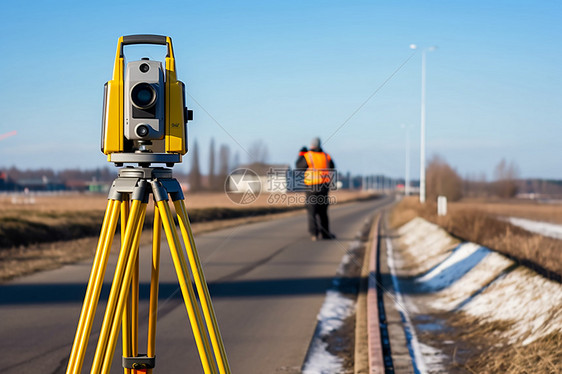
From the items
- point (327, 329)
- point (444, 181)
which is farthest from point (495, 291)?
point (444, 181)

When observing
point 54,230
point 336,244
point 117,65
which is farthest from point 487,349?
point 54,230

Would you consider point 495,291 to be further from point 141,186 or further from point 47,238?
point 47,238

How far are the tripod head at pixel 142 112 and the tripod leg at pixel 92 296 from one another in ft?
0.95

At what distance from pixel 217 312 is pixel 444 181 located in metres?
36.3

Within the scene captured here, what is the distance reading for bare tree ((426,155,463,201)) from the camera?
33.5 m

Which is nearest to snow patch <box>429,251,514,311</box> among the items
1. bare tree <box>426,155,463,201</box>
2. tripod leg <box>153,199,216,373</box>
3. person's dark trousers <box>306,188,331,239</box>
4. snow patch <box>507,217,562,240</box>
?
tripod leg <box>153,199,216,373</box>

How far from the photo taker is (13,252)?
37.0ft

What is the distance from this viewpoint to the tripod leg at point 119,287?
2569 mm

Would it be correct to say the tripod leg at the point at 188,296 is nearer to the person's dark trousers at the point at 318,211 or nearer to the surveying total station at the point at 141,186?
the surveying total station at the point at 141,186

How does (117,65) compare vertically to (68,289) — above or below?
above

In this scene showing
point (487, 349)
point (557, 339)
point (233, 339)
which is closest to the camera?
point (557, 339)

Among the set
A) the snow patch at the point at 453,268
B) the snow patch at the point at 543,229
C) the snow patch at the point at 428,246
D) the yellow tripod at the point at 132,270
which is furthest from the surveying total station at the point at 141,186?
the snow patch at the point at 543,229

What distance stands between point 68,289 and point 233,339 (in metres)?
3.26

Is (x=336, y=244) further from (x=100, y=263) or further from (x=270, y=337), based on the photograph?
(x=100, y=263)
